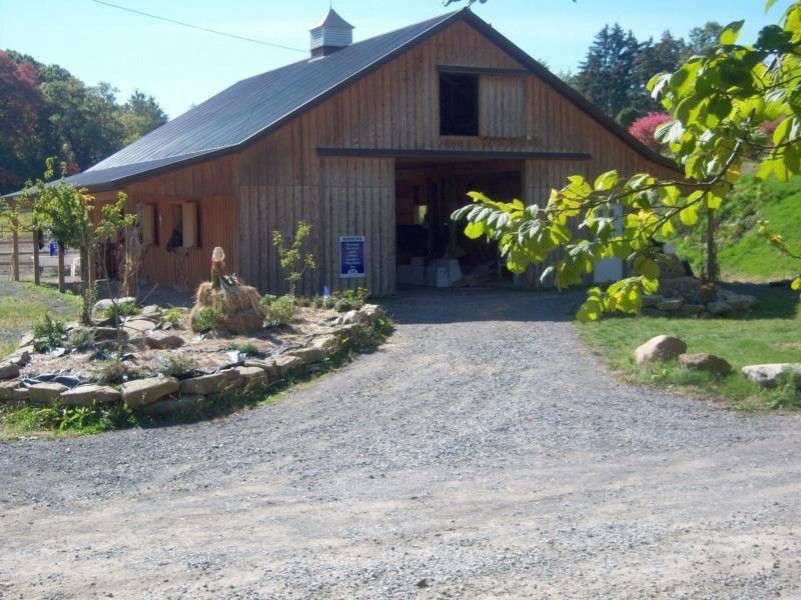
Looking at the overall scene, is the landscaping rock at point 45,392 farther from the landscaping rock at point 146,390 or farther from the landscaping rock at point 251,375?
the landscaping rock at point 251,375

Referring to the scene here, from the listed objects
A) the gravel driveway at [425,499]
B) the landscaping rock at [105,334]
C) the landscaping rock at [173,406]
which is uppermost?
the landscaping rock at [105,334]

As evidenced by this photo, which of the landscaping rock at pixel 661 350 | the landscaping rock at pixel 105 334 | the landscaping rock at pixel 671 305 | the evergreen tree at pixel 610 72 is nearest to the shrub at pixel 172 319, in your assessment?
the landscaping rock at pixel 105 334

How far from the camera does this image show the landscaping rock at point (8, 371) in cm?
1166

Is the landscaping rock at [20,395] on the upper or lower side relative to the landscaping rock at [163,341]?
lower

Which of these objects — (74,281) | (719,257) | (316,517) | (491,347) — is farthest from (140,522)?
(719,257)

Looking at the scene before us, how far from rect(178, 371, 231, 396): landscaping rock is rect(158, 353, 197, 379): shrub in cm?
11

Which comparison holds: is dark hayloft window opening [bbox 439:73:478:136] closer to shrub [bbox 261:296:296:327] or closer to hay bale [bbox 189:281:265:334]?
shrub [bbox 261:296:296:327]

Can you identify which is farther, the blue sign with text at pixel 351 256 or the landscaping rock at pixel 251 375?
the blue sign with text at pixel 351 256

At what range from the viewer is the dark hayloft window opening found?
22438 millimetres

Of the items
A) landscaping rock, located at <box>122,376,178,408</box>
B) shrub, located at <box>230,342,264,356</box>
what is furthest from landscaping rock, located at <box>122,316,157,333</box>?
landscaping rock, located at <box>122,376,178,408</box>

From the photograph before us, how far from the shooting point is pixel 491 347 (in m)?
14.8

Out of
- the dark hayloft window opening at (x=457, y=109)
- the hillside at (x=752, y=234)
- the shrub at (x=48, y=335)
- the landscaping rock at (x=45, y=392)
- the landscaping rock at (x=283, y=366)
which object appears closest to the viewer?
the landscaping rock at (x=45, y=392)

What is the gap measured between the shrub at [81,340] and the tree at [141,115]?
2397 inches

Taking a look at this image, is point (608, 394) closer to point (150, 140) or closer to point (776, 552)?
point (776, 552)
